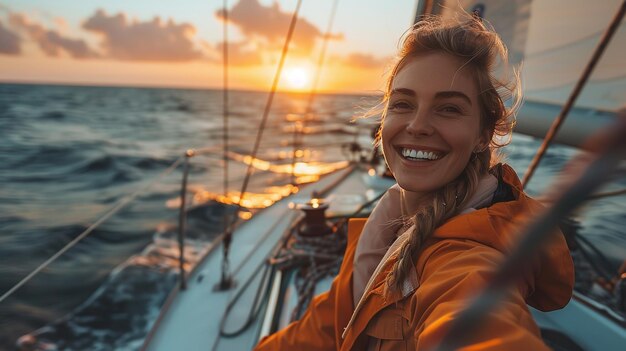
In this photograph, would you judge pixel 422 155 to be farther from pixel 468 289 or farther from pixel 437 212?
pixel 468 289

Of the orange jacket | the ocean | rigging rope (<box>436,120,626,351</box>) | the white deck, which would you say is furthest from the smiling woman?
the white deck

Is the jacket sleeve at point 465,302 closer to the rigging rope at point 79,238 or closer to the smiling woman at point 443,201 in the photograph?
the smiling woman at point 443,201

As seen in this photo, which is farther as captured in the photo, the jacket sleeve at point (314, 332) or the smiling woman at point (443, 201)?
the jacket sleeve at point (314, 332)

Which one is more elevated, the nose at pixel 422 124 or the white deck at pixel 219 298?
the nose at pixel 422 124

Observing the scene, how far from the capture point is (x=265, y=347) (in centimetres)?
121

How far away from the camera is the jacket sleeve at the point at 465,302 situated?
17.5 inches

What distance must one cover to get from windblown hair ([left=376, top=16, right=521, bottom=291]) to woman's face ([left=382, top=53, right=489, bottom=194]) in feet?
0.06

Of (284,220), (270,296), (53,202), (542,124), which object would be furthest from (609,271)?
(53,202)

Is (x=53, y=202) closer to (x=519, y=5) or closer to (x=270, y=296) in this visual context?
(x=270, y=296)

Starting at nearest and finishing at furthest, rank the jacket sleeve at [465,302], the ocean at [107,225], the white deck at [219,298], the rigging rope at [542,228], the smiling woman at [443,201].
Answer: the rigging rope at [542,228], the jacket sleeve at [465,302], the smiling woman at [443,201], the white deck at [219,298], the ocean at [107,225]

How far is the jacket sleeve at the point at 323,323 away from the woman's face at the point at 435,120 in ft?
1.12

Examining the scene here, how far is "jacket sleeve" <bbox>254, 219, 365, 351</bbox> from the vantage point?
3.57 ft

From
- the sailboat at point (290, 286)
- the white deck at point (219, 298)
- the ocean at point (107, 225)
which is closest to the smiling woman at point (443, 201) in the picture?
the ocean at point (107, 225)

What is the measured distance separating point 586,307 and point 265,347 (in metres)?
1.27
